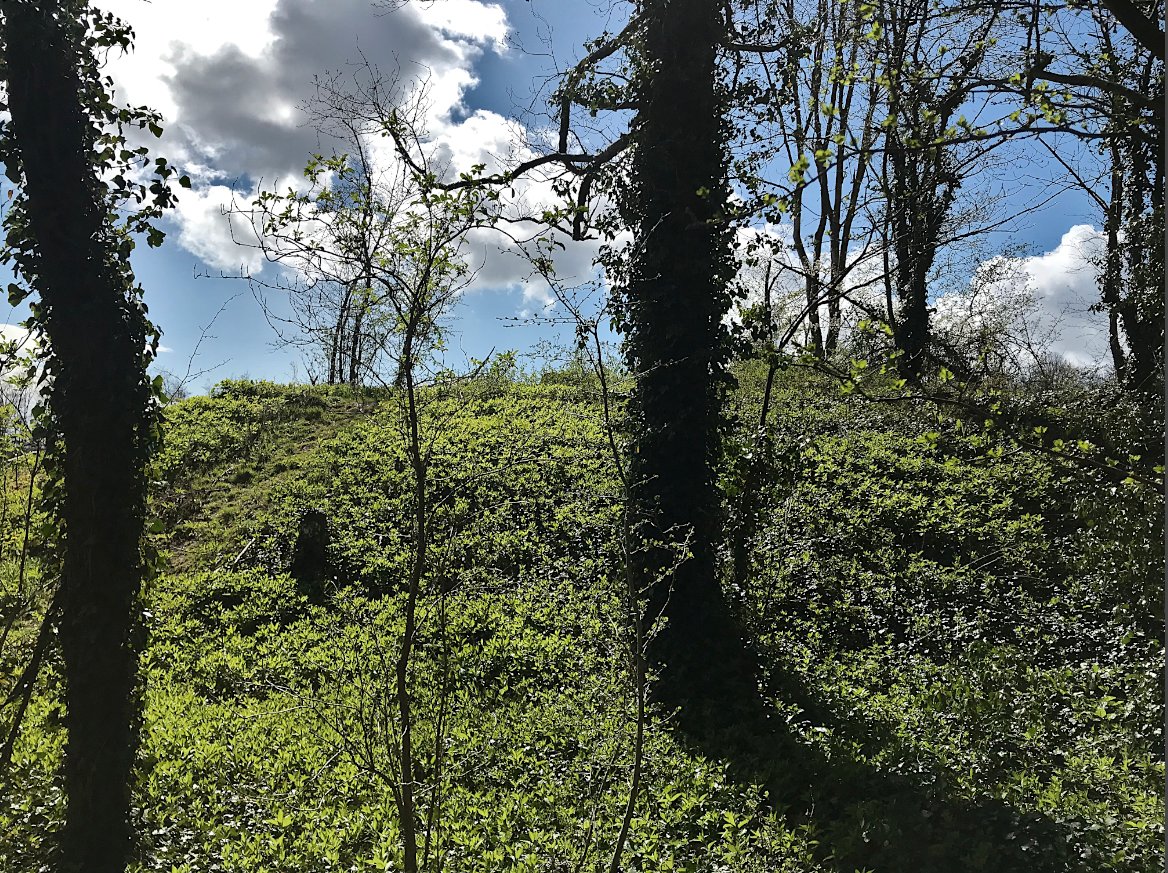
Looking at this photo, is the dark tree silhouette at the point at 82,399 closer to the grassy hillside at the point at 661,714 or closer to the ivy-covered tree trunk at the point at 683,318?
the grassy hillside at the point at 661,714

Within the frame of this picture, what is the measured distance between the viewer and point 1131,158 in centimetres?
1185

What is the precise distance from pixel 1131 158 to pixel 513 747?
13018mm

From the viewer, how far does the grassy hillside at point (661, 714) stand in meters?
4.39

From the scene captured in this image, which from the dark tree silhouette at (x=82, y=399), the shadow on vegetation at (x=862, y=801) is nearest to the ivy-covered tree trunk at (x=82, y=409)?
the dark tree silhouette at (x=82, y=399)

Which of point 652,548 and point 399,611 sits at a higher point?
point 652,548

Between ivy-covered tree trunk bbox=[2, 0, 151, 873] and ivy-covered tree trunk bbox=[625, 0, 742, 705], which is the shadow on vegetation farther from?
ivy-covered tree trunk bbox=[2, 0, 151, 873]

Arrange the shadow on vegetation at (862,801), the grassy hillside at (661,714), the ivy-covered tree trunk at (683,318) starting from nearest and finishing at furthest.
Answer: the shadow on vegetation at (862,801) < the grassy hillside at (661,714) < the ivy-covered tree trunk at (683,318)

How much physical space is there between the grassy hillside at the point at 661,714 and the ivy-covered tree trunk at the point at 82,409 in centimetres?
34

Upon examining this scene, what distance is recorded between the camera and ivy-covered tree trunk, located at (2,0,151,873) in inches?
176

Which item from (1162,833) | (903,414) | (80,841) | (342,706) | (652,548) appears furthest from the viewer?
→ (903,414)

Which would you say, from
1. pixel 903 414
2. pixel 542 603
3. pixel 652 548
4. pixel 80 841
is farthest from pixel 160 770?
pixel 903 414

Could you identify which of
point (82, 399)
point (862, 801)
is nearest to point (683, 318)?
point (862, 801)

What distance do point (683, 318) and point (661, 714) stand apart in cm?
359

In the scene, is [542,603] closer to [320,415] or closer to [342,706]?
[342,706]
